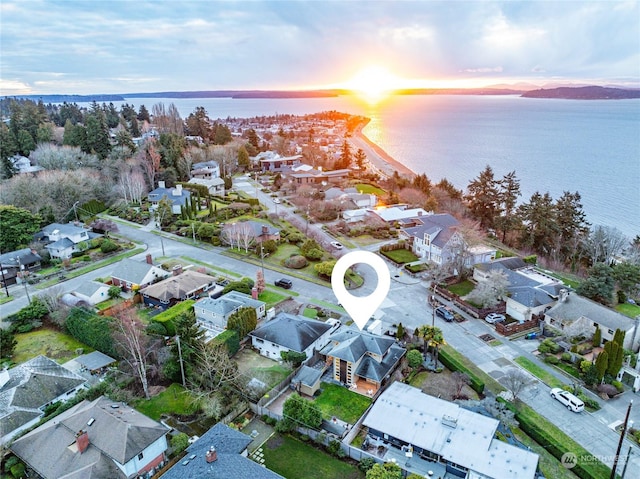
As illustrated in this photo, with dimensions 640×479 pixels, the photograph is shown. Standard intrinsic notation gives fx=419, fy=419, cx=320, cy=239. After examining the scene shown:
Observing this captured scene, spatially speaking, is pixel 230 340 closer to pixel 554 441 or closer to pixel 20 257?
→ pixel 554 441

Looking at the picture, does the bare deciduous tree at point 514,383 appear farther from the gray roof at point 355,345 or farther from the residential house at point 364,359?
the gray roof at point 355,345

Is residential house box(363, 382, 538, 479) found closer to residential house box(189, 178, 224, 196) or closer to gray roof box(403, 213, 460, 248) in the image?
gray roof box(403, 213, 460, 248)

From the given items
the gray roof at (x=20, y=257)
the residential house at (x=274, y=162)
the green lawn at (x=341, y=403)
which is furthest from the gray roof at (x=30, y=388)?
the residential house at (x=274, y=162)

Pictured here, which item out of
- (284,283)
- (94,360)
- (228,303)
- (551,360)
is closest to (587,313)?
(551,360)

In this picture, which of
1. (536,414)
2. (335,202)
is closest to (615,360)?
(536,414)

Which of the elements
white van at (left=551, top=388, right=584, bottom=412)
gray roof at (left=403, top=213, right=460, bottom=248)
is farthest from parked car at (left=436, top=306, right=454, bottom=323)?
gray roof at (left=403, top=213, right=460, bottom=248)
